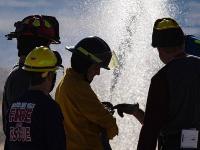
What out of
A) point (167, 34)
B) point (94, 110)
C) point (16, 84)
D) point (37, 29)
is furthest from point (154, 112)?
point (37, 29)

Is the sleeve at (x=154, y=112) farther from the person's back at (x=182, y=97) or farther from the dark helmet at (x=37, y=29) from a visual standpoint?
the dark helmet at (x=37, y=29)

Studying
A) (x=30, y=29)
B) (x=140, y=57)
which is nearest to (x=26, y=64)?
(x=30, y=29)

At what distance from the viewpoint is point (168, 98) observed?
25.0 ft

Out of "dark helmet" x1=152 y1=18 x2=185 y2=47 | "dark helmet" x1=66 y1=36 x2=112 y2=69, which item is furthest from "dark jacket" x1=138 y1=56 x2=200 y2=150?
"dark helmet" x1=66 y1=36 x2=112 y2=69

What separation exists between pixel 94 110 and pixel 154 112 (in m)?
0.87

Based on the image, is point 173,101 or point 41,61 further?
point 173,101

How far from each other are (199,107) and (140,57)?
282 feet

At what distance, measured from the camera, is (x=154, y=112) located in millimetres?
7609

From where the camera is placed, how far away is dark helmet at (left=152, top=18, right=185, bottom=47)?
7711 mm

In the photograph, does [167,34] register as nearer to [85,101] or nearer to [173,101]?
[173,101]

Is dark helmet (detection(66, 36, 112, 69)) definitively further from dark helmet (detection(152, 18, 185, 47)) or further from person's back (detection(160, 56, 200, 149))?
person's back (detection(160, 56, 200, 149))

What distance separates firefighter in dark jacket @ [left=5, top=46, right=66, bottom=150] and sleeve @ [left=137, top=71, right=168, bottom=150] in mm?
1518

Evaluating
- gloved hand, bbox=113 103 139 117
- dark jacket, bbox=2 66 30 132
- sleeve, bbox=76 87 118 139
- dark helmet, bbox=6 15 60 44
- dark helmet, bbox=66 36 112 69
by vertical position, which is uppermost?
dark helmet, bbox=6 15 60 44

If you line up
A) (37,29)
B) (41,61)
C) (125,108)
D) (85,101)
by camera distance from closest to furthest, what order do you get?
1. (41,61)
2. (85,101)
3. (37,29)
4. (125,108)
